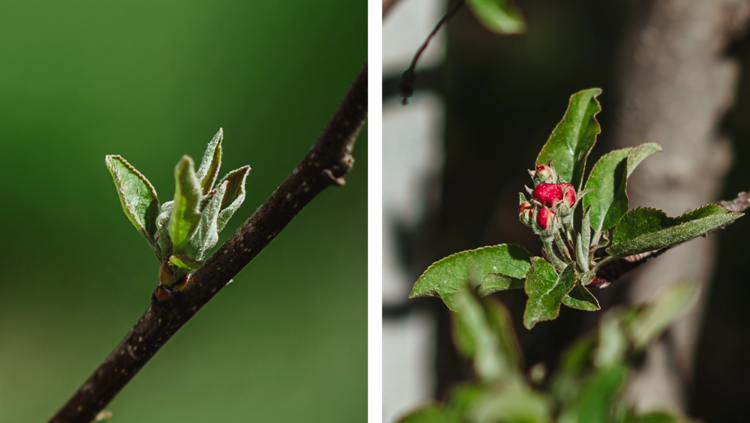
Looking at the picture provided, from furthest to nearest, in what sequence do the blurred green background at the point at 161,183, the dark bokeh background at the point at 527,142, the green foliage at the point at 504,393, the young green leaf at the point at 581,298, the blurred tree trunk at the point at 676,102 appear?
the blurred green background at the point at 161,183 < the dark bokeh background at the point at 527,142 < the blurred tree trunk at the point at 676,102 < the young green leaf at the point at 581,298 < the green foliage at the point at 504,393

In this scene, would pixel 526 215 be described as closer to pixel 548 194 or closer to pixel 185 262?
pixel 548 194

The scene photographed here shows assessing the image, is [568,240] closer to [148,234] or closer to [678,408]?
[148,234]

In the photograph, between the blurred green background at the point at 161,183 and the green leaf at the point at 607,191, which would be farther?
the blurred green background at the point at 161,183

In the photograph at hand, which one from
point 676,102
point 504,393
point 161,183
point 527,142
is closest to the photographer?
point 504,393

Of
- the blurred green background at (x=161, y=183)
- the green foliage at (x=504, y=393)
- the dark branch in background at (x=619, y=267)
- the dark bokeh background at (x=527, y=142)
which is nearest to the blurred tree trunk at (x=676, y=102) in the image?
the dark bokeh background at (x=527, y=142)

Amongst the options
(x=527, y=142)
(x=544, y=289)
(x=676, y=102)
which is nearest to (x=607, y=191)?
(x=544, y=289)

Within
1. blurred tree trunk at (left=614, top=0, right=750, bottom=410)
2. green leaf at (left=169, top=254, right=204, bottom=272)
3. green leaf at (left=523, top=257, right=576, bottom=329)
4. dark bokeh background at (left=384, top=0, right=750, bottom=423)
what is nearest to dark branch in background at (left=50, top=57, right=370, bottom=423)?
green leaf at (left=169, top=254, right=204, bottom=272)

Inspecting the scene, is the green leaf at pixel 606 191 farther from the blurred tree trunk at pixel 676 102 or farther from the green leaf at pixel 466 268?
the blurred tree trunk at pixel 676 102
